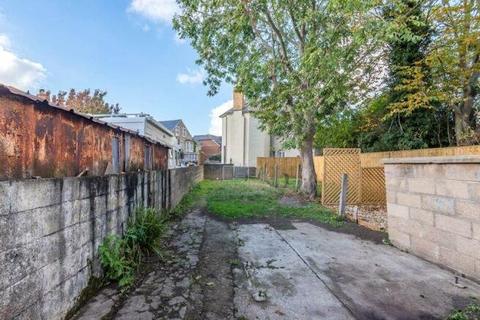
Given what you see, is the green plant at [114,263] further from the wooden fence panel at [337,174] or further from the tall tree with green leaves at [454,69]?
the tall tree with green leaves at [454,69]

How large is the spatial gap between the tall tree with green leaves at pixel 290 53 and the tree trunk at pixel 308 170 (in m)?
0.04

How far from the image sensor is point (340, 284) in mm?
3516

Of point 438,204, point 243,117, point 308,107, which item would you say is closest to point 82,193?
point 438,204

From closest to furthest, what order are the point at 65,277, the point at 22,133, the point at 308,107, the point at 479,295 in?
the point at 22,133, the point at 65,277, the point at 479,295, the point at 308,107

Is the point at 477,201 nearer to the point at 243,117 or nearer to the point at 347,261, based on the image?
the point at 347,261

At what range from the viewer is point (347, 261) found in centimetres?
438

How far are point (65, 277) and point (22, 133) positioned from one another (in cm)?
134

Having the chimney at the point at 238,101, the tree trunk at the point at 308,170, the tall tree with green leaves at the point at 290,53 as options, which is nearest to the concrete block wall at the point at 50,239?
the tall tree with green leaves at the point at 290,53

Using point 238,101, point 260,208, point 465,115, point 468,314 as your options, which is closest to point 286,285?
point 468,314

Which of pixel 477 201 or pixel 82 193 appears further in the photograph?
pixel 477 201

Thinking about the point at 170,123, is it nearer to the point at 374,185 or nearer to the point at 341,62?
the point at 374,185

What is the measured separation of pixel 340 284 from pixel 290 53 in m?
10.3

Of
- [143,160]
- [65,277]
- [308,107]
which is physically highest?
[308,107]

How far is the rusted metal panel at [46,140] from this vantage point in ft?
6.79
